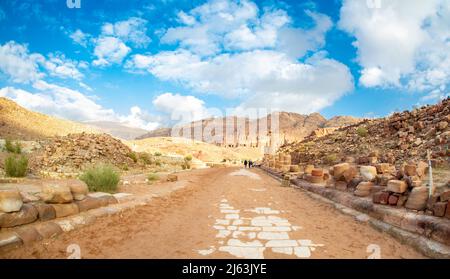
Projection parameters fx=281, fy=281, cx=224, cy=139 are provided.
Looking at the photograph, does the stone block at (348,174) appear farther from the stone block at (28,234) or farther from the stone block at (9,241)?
the stone block at (9,241)

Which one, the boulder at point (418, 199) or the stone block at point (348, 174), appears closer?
the boulder at point (418, 199)

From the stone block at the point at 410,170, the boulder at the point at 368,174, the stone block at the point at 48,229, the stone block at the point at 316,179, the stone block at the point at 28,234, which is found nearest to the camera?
the stone block at the point at 28,234

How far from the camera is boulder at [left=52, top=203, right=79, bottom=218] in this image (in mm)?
5076

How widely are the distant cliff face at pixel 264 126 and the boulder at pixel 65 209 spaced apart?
2945 inches

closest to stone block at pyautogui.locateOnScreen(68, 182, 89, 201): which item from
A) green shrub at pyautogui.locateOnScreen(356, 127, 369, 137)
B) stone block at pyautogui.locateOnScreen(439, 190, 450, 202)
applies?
stone block at pyautogui.locateOnScreen(439, 190, 450, 202)

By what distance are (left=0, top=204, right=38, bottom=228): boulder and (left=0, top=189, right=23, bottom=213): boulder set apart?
0.08 metres

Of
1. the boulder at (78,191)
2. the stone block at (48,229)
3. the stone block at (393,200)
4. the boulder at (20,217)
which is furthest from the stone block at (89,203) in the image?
the stone block at (393,200)

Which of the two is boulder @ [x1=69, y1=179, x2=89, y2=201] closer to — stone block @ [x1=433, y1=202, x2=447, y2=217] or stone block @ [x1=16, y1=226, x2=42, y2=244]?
stone block @ [x1=16, y1=226, x2=42, y2=244]

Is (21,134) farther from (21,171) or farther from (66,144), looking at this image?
(21,171)

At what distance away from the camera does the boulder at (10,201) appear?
163 inches

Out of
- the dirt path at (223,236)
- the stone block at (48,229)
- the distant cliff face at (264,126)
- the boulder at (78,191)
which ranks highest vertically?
the distant cliff face at (264,126)

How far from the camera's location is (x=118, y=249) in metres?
4.24
